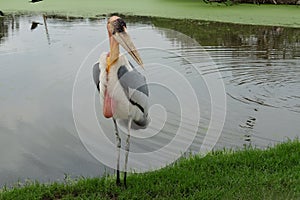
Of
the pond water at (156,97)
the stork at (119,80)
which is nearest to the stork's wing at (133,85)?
the stork at (119,80)

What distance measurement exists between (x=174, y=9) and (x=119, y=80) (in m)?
13.7

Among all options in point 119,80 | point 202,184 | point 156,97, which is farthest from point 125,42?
point 156,97

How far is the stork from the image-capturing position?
10.7ft

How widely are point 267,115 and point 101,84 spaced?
10.9ft

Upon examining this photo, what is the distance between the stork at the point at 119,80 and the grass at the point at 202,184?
560mm

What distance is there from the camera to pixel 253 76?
26.1 feet

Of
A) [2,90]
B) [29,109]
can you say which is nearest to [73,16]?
[2,90]

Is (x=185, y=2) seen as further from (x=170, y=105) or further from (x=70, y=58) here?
(x=170, y=105)

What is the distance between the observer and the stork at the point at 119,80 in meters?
3.25

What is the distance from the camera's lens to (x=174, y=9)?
16656mm

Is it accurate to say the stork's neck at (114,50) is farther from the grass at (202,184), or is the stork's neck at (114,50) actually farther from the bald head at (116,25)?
the grass at (202,184)

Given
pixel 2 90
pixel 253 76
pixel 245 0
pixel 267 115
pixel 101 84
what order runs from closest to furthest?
pixel 101 84 → pixel 267 115 → pixel 2 90 → pixel 253 76 → pixel 245 0

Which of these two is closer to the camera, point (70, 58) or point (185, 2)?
point (70, 58)

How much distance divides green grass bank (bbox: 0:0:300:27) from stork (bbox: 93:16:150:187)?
10.6 meters
